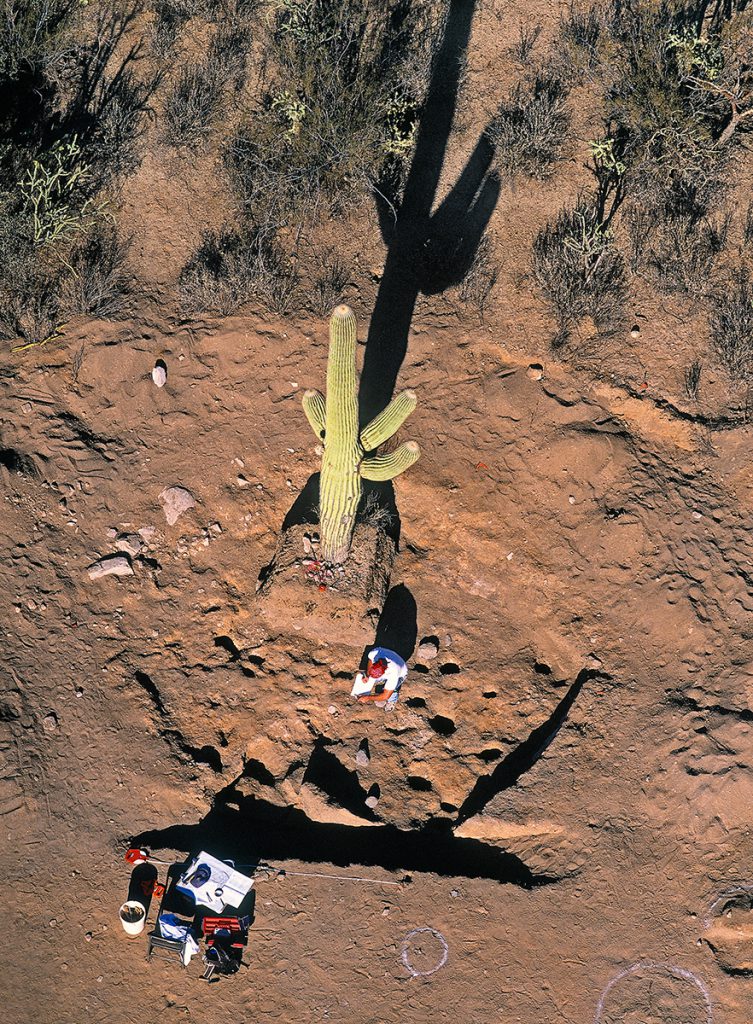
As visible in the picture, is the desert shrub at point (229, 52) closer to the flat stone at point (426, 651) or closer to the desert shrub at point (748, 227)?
the desert shrub at point (748, 227)

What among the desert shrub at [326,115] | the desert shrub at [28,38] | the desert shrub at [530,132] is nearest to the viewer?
the desert shrub at [326,115]

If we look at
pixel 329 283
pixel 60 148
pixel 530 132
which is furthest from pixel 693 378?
pixel 60 148

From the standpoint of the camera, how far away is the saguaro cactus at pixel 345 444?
7.54 meters

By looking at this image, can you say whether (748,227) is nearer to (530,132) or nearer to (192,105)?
(530,132)

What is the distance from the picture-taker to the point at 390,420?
8008mm

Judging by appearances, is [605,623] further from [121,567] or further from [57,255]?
[57,255]

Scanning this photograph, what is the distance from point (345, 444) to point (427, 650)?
86.7 inches

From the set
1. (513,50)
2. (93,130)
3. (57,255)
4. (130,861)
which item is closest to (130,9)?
(93,130)

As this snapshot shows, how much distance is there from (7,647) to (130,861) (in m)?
2.29

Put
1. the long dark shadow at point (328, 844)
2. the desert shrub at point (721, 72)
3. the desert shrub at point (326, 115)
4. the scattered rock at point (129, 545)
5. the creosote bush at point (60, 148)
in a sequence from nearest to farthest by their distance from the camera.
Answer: the long dark shadow at point (328, 844) < the scattered rock at point (129, 545) < the creosote bush at point (60, 148) < the desert shrub at point (721, 72) < the desert shrub at point (326, 115)

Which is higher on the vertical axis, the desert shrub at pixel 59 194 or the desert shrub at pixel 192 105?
the desert shrub at pixel 192 105

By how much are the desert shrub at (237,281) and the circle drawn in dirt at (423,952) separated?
6.34 metres

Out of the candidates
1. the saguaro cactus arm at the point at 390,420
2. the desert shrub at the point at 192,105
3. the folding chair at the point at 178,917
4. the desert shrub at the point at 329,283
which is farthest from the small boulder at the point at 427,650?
the desert shrub at the point at 192,105

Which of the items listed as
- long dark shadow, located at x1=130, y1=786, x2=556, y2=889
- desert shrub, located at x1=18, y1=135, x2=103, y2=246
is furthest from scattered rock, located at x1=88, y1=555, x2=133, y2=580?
desert shrub, located at x1=18, y1=135, x2=103, y2=246
